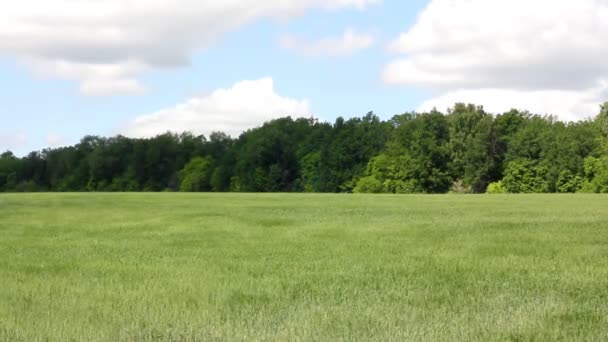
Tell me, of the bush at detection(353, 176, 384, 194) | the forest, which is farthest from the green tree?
the bush at detection(353, 176, 384, 194)

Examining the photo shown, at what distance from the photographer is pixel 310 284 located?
43.3ft

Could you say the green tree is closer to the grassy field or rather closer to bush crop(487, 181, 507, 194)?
bush crop(487, 181, 507, 194)

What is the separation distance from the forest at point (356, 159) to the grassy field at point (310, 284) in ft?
230

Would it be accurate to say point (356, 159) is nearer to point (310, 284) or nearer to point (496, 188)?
point (496, 188)

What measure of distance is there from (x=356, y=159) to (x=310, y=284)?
11744 centimetres

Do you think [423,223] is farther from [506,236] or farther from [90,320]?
[90,320]

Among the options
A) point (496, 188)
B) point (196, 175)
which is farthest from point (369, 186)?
point (196, 175)

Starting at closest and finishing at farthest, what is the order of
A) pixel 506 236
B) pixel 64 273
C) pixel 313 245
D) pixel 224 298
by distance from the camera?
pixel 224 298 < pixel 64 273 < pixel 313 245 < pixel 506 236

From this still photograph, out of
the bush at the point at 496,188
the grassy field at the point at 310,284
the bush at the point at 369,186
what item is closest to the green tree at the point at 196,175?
the bush at the point at 369,186

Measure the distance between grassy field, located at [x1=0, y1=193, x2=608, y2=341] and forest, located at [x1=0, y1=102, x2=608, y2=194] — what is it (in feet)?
230

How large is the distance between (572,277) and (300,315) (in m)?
6.40

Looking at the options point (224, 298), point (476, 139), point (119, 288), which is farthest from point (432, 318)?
point (476, 139)

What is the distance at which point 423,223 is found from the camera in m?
28.7

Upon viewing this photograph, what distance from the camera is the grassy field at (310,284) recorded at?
31.0 ft
